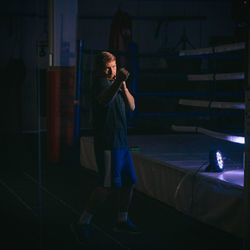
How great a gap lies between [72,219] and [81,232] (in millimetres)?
588

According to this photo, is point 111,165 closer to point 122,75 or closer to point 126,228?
point 126,228

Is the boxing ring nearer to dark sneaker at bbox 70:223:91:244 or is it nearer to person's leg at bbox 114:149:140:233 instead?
person's leg at bbox 114:149:140:233

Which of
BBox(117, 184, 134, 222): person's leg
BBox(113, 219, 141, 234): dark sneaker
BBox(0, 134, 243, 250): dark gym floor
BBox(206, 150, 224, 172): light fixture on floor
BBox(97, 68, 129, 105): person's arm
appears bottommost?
BBox(0, 134, 243, 250): dark gym floor

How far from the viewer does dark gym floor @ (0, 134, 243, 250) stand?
3338 mm

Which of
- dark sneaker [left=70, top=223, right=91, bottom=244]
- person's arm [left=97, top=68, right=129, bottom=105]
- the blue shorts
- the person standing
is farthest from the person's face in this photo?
dark sneaker [left=70, top=223, right=91, bottom=244]

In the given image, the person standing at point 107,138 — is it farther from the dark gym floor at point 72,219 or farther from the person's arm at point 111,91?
the dark gym floor at point 72,219

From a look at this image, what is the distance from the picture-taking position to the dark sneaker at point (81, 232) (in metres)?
3.35

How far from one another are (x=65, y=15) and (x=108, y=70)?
3.36m

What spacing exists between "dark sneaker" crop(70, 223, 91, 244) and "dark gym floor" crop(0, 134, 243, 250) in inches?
1.7

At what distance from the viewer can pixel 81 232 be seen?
11.1 feet

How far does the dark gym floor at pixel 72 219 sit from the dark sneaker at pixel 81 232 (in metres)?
0.04

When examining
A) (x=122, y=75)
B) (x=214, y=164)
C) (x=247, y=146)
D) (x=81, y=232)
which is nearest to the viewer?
(x=247, y=146)

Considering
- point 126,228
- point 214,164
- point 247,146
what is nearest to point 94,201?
point 126,228

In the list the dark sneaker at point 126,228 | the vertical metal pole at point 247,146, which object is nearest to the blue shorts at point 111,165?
the dark sneaker at point 126,228
